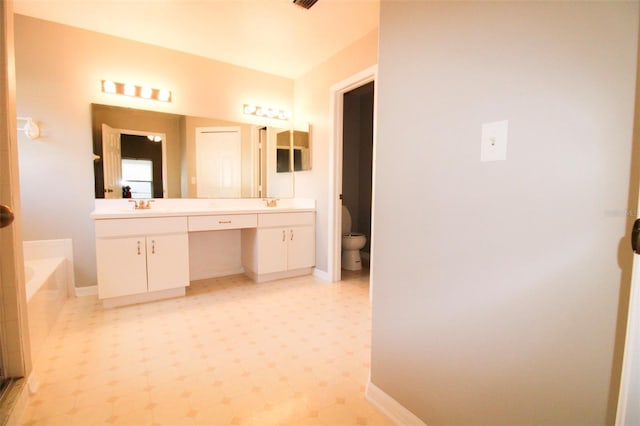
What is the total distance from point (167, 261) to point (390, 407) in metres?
2.15

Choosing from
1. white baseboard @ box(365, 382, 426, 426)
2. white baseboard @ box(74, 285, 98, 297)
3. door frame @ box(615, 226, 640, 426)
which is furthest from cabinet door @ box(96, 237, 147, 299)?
door frame @ box(615, 226, 640, 426)

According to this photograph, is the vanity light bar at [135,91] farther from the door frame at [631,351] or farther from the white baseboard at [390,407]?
the door frame at [631,351]

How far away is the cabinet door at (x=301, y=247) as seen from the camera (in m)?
3.24

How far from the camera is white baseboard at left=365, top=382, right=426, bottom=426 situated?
1.19 metres

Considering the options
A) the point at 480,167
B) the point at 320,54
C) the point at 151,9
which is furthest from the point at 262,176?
the point at 480,167

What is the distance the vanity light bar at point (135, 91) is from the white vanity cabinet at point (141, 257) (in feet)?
4.26

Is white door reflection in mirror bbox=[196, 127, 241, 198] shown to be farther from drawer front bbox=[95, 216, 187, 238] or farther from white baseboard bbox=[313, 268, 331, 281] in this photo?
white baseboard bbox=[313, 268, 331, 281]

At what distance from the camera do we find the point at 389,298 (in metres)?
1.29

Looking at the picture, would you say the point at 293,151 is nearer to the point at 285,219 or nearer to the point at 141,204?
the point at 285,219

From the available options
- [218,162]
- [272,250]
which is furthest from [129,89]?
[272,250]

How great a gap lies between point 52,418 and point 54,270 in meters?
1.41

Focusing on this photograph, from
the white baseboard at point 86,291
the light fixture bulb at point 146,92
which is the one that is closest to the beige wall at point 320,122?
the light fixture bulb at point 146,92

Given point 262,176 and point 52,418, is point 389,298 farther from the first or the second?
point 262,176

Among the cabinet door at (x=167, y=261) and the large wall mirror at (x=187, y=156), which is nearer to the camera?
the cabinet door at (x=167, y=261)
